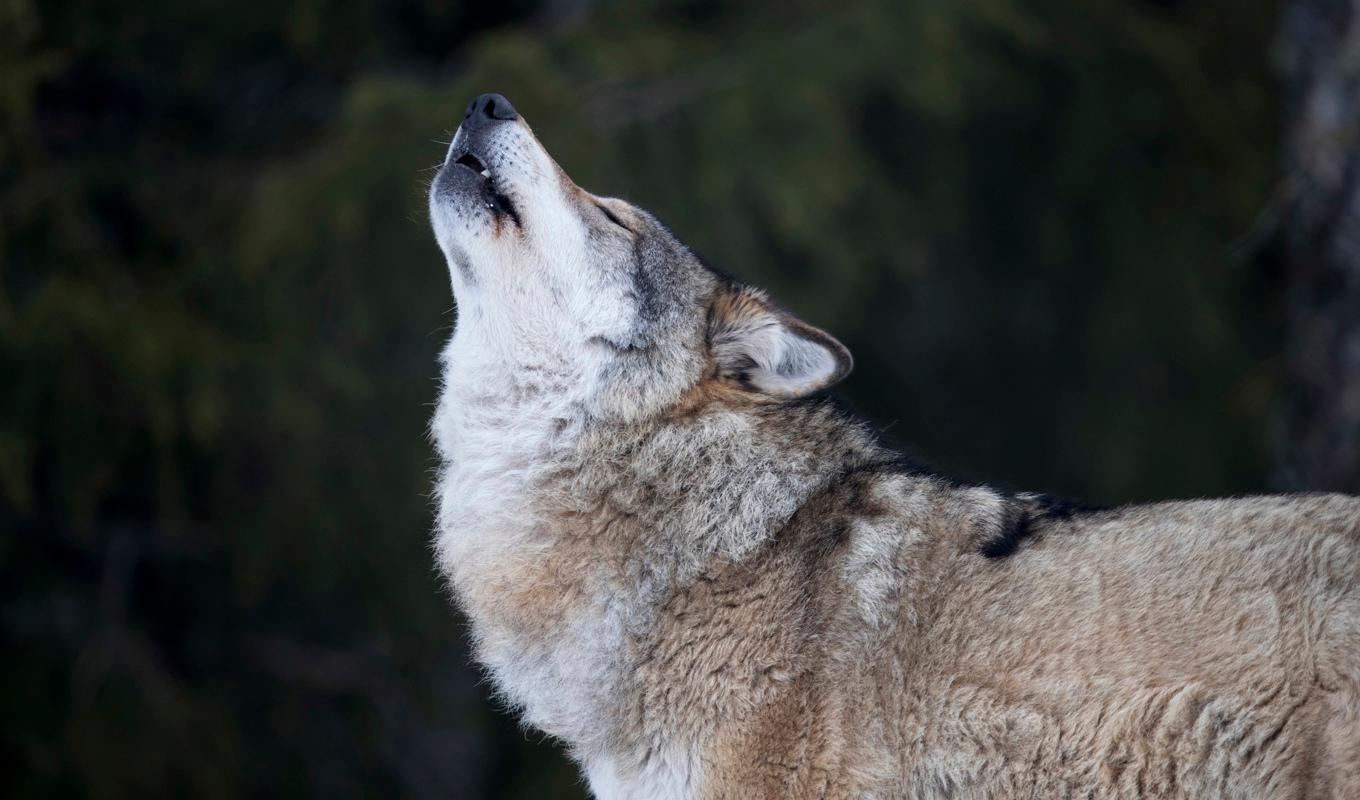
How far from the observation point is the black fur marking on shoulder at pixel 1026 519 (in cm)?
393

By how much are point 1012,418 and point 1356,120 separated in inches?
205

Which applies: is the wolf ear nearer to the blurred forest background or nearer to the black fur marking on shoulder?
the black fur marking on shoulder

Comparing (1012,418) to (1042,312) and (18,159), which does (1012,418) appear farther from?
(18,159)

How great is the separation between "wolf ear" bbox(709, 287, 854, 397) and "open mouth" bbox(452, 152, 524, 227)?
0.76m

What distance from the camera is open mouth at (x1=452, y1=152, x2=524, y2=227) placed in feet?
15.0

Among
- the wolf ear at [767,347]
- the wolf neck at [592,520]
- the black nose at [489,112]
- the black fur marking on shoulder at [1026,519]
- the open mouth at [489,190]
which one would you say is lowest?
the wolf neck at [592,520]

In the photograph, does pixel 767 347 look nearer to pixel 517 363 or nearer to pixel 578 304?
pixel 578 304

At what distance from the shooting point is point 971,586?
3.84 metres

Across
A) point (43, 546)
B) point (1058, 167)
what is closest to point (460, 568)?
point (43, 546)

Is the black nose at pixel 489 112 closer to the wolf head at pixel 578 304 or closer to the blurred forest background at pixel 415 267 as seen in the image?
the wolf head at pixel 578 304

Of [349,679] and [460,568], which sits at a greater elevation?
[460,568]

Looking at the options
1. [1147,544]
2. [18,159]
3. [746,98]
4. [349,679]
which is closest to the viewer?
[1147,544]

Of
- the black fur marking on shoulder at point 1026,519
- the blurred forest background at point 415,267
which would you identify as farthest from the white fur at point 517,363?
the blurred forest background at point 415,267

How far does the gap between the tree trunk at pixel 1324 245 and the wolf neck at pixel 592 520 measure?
3626 millimetres
